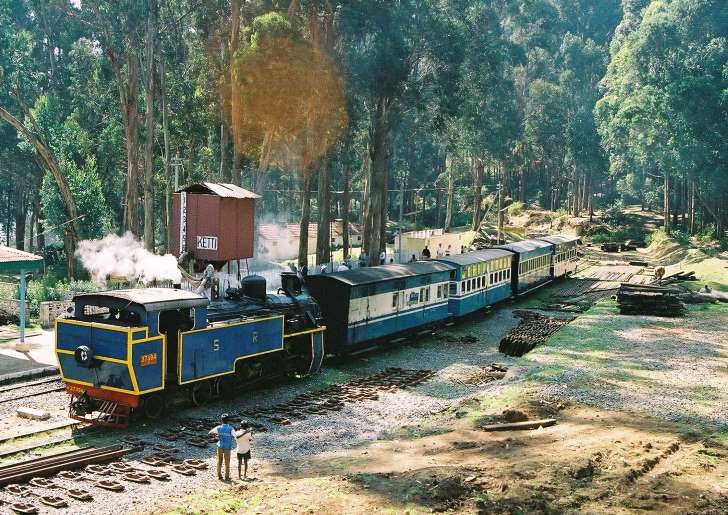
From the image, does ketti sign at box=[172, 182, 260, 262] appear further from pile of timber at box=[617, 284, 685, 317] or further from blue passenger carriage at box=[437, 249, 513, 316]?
pile of timber at box=[617, 284, 685, 317]

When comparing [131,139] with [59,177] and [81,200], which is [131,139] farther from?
[81,200]

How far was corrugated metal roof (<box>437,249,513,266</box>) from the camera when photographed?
31059 mm

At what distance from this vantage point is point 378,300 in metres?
24.7

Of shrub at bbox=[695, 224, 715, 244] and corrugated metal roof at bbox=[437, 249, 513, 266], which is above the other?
shrub at bbox=[695, 224, 715, 244]

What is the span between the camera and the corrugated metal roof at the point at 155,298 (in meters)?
15.2

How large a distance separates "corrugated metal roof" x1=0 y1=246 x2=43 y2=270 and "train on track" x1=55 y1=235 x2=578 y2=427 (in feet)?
25.1

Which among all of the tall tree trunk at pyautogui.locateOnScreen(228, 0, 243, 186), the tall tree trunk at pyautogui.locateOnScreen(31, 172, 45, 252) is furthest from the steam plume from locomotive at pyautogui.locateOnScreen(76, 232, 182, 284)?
the tall tree trunk at pyautogui.locateOnScreen(31, 172, 45, 252)

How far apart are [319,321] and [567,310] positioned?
17893mm

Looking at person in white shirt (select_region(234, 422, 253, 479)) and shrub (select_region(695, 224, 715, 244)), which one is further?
shrub (select_region(695, 224, 715, 244))

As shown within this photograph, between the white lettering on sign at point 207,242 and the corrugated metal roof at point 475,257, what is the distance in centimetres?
943

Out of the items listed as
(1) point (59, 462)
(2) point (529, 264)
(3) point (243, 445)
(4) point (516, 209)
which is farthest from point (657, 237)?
(1) point (59, 462)

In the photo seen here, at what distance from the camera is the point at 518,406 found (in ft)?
56.3

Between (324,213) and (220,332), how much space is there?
89.3ft

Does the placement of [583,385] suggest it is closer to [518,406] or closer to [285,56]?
[518,406]
